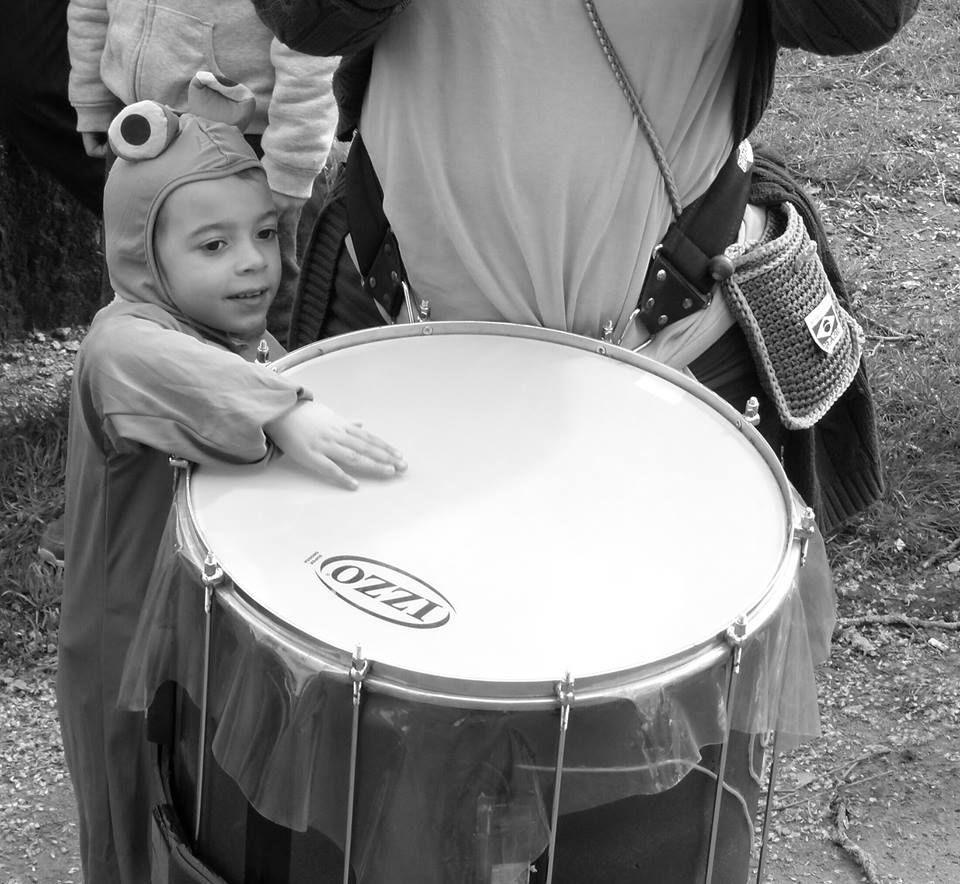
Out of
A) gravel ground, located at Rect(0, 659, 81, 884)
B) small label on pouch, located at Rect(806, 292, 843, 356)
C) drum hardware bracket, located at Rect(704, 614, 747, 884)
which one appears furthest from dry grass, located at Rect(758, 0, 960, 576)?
drum hardware bracket, located at Rect(704, 614, 747, 884)

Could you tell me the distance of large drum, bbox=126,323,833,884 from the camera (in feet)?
4.24

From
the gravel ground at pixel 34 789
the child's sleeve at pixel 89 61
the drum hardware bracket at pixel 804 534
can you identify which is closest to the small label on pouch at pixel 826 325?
the drum hardware bracket at pixel 804 534

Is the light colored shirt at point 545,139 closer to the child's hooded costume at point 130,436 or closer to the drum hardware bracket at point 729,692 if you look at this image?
the child's hooded costume at point 130,436

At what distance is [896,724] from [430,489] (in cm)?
148

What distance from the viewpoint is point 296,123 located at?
2471 millimetres

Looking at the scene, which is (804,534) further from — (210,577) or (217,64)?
(217,64)

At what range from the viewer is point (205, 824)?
1.54 meters

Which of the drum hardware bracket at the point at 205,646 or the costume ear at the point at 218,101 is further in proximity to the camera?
the costume ear at the point at 218,101

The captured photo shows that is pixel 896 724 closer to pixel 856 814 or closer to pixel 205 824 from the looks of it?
pixel 856 814

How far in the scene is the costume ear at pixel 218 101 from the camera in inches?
71.8

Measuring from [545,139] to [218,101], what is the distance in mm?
479

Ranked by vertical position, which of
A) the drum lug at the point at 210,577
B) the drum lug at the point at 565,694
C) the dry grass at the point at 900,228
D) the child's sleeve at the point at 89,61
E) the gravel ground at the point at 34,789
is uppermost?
the drum lug at the point at 565,694

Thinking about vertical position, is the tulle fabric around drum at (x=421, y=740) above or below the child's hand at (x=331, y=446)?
below

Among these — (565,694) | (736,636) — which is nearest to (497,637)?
(565,694)
